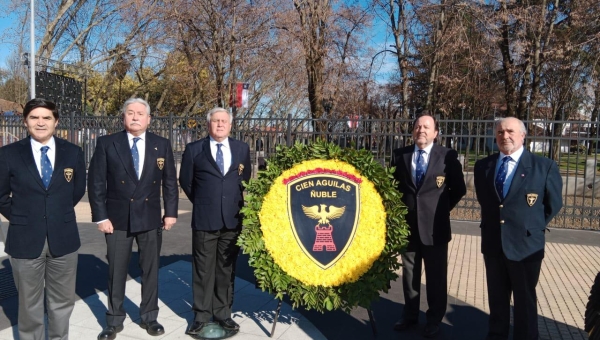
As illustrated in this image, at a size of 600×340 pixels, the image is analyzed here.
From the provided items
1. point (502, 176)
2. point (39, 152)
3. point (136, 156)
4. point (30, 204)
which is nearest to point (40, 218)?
point (30, 204)

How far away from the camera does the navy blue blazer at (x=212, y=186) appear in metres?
3.94

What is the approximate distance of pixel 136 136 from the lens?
402cm

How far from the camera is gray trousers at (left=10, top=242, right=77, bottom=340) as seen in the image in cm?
336

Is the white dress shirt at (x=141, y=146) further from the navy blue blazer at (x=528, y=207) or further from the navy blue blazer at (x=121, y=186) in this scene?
the navy blue blazer at (x=528, y=207)

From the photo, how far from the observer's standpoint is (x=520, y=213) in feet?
11.8

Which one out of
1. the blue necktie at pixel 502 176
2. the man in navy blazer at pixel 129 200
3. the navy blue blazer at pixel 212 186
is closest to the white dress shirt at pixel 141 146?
the man in navy blazer at pixel 129 200

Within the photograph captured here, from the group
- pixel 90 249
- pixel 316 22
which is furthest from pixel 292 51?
pixel 90 249

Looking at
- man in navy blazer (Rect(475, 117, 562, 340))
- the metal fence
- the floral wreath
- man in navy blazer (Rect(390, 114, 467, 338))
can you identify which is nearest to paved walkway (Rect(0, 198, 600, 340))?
man in navy blazer (Rect(390, 114, 467, 338))

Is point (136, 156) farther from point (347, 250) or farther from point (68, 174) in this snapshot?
point (347, 250)

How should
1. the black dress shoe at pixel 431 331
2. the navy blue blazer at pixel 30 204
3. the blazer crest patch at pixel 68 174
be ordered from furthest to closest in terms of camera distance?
the black dress shoe at pixel 431 331 → the blazer crest patch at pixel 68 174 → the navy blue blazer at pixel 30 204

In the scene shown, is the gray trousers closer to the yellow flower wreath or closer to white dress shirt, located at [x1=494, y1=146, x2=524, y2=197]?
the yellow flower wreath

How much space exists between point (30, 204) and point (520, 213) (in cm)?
360

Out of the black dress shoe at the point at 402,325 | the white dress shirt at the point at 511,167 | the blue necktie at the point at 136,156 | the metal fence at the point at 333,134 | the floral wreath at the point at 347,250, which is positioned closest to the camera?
the white dress shirt at the point at 511,167

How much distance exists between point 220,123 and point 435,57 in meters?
13.2
